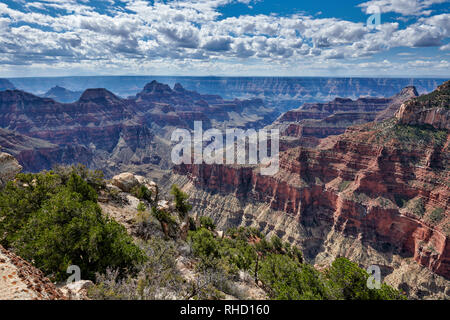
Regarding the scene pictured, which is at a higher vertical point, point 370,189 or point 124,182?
point 124,182

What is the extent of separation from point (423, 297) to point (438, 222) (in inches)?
819

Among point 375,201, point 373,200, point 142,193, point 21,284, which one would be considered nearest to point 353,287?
point 21,284

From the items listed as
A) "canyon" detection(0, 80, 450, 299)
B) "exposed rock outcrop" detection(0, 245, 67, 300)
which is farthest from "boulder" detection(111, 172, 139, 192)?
"canyon" detection(0, 80, 450, 299)

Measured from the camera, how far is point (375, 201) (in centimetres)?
8044

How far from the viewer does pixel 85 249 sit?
1520 cm

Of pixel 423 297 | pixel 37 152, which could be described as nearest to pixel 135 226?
pixel 423 297

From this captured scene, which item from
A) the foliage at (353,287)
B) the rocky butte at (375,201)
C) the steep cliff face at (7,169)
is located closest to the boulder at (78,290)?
the foliage at (353,287)

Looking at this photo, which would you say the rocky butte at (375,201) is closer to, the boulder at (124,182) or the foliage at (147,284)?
the boulder at (124,182)

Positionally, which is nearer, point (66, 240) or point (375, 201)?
point (66, 240)

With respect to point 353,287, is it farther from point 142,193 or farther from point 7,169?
point 7,169

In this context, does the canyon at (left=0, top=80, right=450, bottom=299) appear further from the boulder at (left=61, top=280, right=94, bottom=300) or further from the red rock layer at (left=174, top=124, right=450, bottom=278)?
the boulder at (left=61, top=280, right=94, bottom=300)

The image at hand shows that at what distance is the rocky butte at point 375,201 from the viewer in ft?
216

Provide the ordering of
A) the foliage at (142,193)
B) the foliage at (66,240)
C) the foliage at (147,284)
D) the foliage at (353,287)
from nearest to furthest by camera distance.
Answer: the foliage at (147,284), the foliage at (66,240), the foliage at (353,287), the foliage at (142,193)
